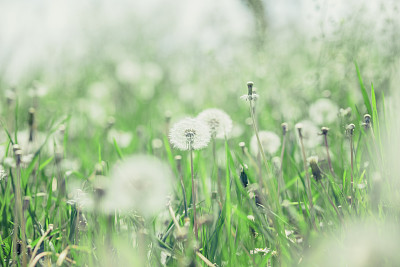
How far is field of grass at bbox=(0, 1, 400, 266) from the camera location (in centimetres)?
105

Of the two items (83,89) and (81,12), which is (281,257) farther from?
(81,12)

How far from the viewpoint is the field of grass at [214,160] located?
3.46ft

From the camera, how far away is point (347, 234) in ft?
3.41

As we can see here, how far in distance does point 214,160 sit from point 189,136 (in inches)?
4.8

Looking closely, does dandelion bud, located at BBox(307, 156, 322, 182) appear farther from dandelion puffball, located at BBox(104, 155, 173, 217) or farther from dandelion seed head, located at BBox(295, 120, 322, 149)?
dandelion seed head, located at BBox(295, 120, 322, 149)

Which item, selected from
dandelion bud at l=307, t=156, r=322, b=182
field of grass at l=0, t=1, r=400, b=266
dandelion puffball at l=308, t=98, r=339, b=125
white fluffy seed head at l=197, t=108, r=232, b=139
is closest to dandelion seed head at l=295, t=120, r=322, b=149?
field of grass at l=0, t=1, r=400, b=266

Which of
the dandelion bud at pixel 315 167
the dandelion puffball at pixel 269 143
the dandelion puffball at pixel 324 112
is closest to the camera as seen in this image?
the dandelion bud at pixel 315 167

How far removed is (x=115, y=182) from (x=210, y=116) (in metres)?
0.55

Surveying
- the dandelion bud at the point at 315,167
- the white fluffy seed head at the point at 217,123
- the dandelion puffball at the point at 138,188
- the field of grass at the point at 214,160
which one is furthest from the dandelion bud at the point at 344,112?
the dandelion puffball at the point at 138,188

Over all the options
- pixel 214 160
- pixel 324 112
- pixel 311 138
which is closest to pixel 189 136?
pixel 214 160

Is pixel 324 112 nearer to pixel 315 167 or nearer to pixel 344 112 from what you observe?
pixel 344 112

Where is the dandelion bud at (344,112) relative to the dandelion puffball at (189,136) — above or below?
above

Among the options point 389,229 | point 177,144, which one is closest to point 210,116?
point 177,144

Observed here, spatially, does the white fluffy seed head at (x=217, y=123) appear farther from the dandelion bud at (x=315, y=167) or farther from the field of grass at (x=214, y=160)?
the dandelion bud at (x=315, y=167)
